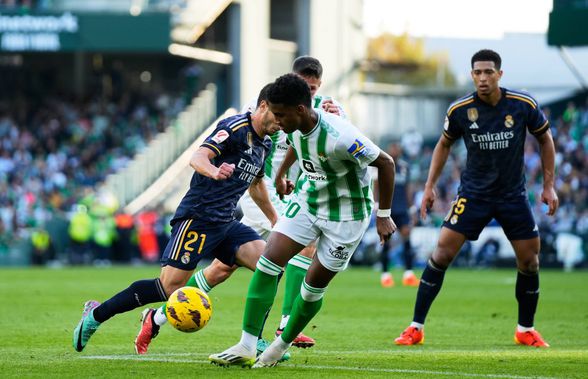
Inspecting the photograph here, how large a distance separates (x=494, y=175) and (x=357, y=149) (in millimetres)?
2675

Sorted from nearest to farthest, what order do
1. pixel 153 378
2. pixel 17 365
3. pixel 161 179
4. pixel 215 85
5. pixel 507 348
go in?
1. pixel 153 378
2. pixel 17 365
3. pixel 507 348
4. pixel 161 179
5. pixel 215 85

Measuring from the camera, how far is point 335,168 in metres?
7.91

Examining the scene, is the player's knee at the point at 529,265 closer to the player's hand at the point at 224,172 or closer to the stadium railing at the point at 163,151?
the player's hand at the point at 224,172

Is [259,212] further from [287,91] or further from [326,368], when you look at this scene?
[287,91]

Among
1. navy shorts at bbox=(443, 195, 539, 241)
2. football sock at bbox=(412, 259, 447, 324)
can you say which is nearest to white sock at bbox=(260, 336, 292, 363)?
football sock at bbox=(412, 259, 447, 324)

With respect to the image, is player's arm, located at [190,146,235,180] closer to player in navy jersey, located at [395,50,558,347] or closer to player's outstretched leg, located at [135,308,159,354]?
player's outstretched leg, located at [135,308,159,354]

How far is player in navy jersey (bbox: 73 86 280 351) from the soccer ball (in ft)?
1.16

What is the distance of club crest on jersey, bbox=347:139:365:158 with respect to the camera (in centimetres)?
A: 770

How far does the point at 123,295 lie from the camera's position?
8.59 m

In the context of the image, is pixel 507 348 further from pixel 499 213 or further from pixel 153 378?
pixel 153 378

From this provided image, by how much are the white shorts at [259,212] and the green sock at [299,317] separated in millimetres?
2390

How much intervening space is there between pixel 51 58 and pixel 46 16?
22.7 ft

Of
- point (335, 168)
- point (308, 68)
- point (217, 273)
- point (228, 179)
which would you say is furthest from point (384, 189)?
point (217, 273)

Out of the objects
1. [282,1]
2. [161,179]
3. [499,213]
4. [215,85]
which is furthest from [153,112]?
[499,213]
